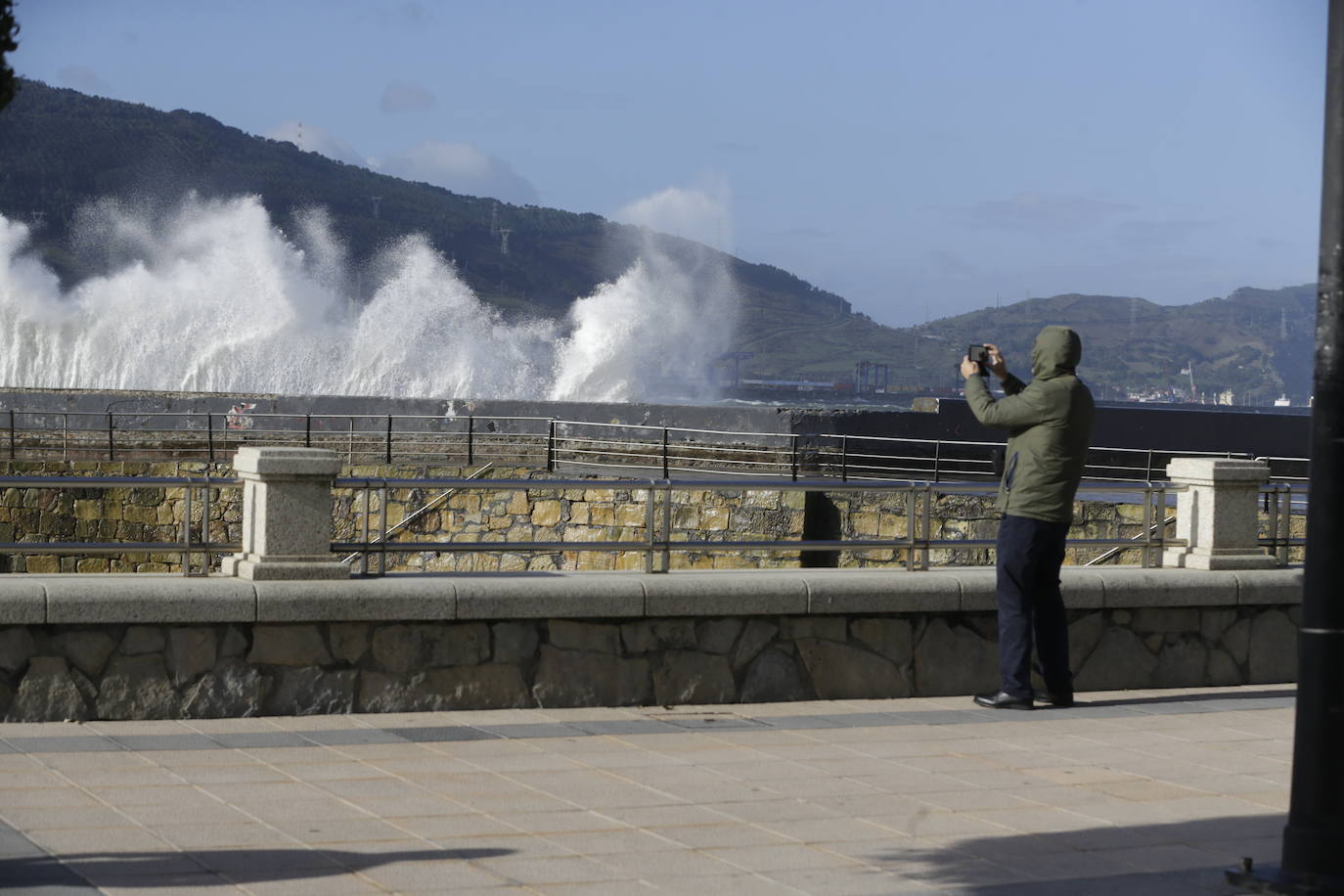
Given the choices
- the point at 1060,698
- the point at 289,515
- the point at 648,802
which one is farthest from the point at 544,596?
the point at 1060,698

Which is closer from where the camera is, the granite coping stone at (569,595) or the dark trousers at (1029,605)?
the granite coping stone at (569,595)

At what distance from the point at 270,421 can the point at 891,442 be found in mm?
11757

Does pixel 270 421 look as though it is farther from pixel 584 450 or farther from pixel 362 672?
pixel 362 672

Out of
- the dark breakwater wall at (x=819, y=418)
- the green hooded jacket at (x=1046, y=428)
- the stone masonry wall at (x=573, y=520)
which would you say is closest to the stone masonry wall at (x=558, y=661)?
the green hooded jacket at (x=1046, y=428)

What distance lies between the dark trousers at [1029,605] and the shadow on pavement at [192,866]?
3.54 meters

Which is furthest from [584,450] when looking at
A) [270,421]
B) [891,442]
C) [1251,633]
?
[1251,633]

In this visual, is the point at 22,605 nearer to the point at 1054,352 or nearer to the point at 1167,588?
the point at 1054,352

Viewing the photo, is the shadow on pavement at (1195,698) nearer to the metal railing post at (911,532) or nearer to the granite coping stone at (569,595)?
the granite coping stone at (569,595)

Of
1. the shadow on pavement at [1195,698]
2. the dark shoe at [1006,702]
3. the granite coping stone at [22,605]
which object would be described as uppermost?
the granite coping stone at [22,605]

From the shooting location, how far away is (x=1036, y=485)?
26.0 feet

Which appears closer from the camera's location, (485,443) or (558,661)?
(558,661)

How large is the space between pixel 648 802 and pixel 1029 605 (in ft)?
9.01

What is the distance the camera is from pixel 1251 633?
9445 mm

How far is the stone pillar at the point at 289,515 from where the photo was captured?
24.7 ft
